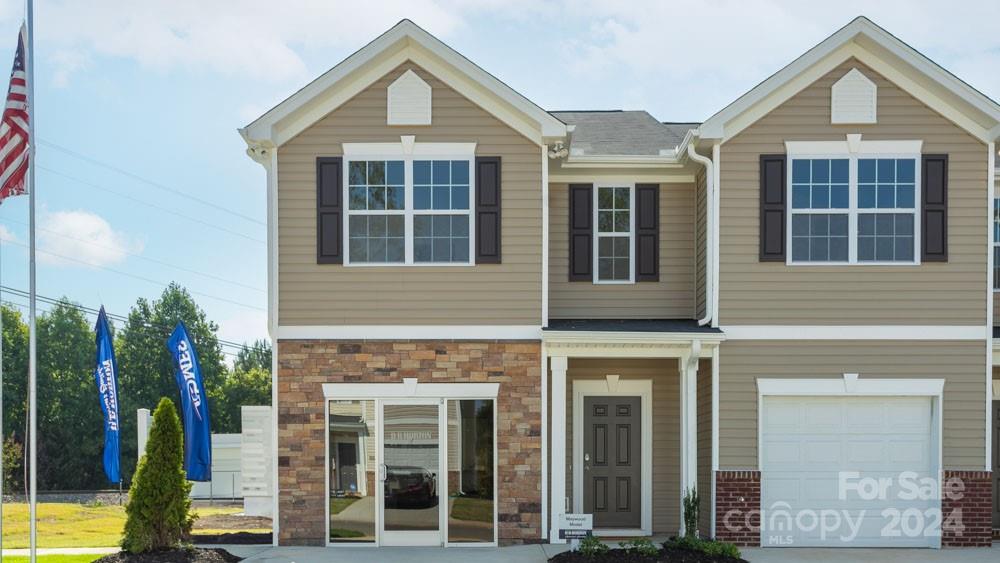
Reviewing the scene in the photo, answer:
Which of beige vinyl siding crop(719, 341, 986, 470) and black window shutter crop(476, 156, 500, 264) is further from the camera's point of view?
beige vinyl siding crop(719, 341, 986, 470)

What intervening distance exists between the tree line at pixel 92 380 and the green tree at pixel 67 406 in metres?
0.05

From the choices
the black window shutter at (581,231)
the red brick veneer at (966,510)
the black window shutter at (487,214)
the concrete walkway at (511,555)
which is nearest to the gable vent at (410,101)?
the black window shutter at (487,214)

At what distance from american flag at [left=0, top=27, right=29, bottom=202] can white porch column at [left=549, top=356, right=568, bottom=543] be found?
697 cm

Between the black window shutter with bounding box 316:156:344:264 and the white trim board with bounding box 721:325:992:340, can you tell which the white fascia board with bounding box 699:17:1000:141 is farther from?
the black window shutter with bounding box 316:156:344:264

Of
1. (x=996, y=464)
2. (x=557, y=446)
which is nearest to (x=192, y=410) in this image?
(x=557, y=446)

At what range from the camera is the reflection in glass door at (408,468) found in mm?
12953

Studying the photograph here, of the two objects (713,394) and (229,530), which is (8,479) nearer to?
(229,530)

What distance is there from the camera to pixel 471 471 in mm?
12906

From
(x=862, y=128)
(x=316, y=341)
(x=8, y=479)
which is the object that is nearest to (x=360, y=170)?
(x=316, y=341)

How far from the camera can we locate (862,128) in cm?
1309

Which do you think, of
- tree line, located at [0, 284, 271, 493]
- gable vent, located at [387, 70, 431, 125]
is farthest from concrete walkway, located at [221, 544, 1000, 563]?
tree line, located at [0, 284, 271, 493]

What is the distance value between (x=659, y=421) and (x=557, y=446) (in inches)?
91.0

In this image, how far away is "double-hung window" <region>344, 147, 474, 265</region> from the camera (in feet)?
42.7

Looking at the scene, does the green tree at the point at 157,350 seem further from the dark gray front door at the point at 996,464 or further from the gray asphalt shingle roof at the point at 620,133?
the dark gray front door at the point at 996,464
